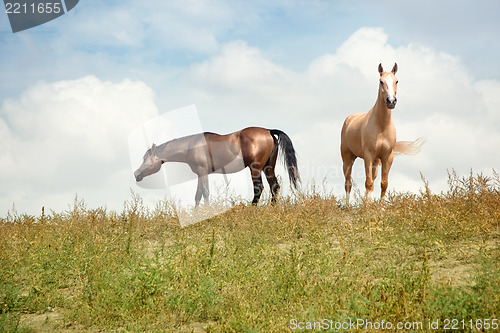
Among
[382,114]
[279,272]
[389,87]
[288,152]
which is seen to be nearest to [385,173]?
[382,114]

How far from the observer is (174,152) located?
1388 centimetres

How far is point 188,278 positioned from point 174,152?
28.0 ft

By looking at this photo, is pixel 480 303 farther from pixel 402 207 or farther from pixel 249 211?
pixel 249 211

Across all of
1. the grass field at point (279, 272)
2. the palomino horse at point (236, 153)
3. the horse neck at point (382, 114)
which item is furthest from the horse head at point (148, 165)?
the horse neck at point (382, 114)

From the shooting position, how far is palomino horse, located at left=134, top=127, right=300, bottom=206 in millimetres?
13148

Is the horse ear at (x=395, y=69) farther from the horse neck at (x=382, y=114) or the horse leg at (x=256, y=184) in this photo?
the horse leg at (x=256, y=184)

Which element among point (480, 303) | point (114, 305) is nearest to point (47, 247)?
point (114, 305)

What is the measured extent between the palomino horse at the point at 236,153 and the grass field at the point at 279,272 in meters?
4.25

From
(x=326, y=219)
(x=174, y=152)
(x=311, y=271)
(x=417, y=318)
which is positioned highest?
(x=174, y=152)

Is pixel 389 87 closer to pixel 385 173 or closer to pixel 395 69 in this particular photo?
pixel 395 69

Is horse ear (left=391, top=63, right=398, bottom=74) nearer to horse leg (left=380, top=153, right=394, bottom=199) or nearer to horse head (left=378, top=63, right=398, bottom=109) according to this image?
horse head (left=378, top=63, right=398, bottom=109)

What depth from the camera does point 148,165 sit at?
13852 millimetres

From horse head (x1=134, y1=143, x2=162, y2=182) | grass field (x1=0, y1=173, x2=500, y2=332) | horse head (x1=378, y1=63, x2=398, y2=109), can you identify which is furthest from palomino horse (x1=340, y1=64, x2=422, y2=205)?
horse head (x1=134, y1=143, x2=162, y2=182)

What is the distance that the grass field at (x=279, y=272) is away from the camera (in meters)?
4.56
